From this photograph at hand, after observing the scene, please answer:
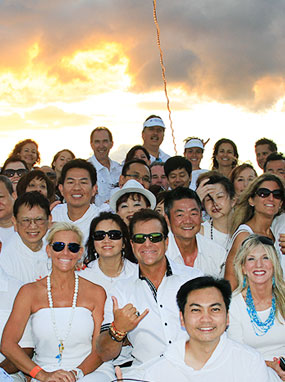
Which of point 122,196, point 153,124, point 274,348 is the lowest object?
point 274,348

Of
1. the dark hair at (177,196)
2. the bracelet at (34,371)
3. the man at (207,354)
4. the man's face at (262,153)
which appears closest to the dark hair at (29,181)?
the dark hair at (177,196)

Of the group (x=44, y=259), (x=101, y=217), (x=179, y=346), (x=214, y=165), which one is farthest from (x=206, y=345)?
(x=214, y=165)

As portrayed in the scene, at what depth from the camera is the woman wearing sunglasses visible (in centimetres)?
582

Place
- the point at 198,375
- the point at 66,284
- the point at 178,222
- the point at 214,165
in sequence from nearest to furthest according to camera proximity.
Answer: the point at 198,375 → the point at 66,284 → the point at 178,222 → the point at 214,165

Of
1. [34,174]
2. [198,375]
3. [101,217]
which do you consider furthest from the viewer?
[34,174]

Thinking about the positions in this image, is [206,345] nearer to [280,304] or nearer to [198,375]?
[198,375]

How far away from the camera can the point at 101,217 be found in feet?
17.7

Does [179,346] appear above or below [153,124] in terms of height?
below

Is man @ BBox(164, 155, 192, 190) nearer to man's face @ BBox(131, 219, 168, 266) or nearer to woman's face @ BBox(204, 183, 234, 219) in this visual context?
woman's face @ BBox(204, 183, 234, 219)

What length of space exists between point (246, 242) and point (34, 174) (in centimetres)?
320

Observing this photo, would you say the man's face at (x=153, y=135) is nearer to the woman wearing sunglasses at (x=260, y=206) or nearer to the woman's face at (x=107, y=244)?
the woman wearing sunglasses at (x=260, y=206)

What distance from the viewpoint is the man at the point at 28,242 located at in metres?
5.50

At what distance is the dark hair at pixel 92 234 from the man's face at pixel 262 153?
4.22m

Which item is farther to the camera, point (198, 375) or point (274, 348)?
point (274, 348)
